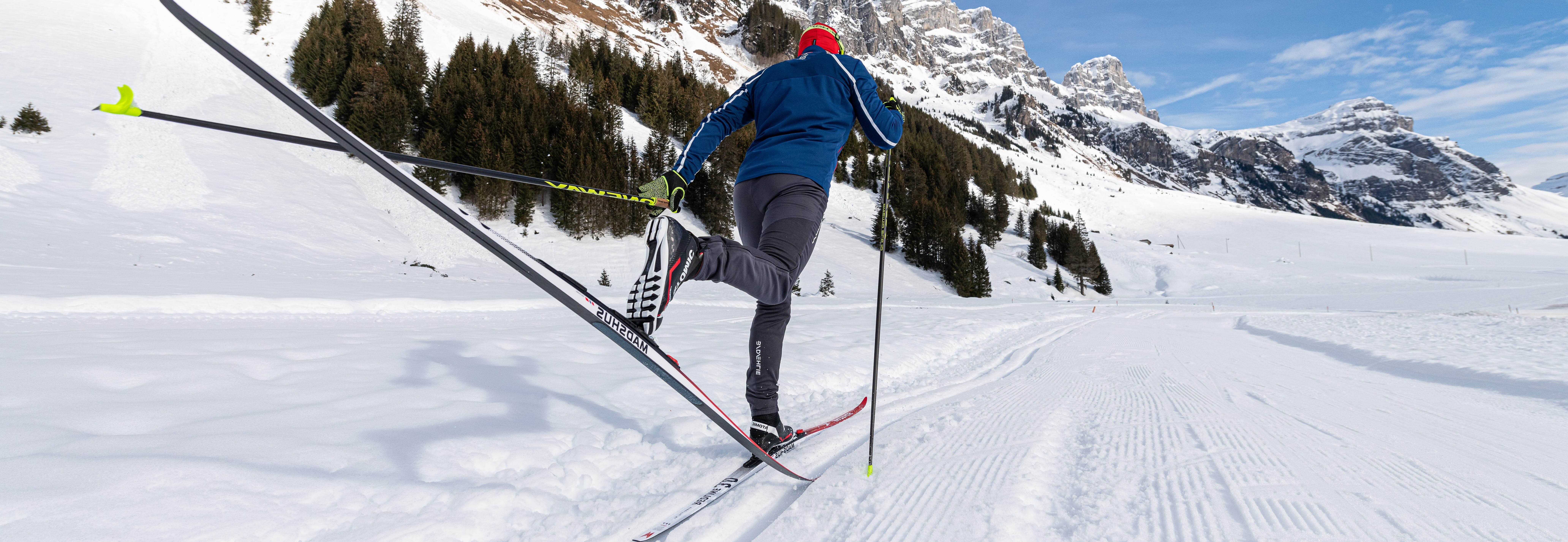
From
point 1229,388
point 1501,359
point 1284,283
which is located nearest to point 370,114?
point 1229,388

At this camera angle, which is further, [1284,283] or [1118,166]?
[1118,166]

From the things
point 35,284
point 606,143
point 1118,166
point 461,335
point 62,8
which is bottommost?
point 461,335

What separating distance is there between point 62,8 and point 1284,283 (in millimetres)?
64513

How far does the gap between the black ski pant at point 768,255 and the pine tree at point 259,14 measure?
1521 inches

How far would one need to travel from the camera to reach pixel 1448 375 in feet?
15.9

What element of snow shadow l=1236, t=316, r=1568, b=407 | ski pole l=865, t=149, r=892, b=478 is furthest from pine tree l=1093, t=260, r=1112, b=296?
ski pole l=865, t=149, r=892, b=478

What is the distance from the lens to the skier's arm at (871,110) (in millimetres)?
2686

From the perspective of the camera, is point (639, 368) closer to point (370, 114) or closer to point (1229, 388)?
point (1229, 388)

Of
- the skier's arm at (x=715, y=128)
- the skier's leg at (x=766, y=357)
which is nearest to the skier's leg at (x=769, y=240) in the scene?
the skier's leg at (x=766, y=357)

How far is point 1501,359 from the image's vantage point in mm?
5281

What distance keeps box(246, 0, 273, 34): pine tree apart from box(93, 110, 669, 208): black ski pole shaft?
38.0 meters

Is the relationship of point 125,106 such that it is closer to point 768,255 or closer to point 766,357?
point 768,255

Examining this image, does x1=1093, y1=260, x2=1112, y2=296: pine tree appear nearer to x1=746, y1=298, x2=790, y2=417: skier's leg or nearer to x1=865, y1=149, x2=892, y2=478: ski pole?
x1=865, y1=149, x2=892, y2=478: ski pole

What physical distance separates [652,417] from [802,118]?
1.75m
